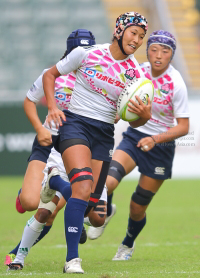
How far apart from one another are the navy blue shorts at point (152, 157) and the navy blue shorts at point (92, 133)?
4.83 ft

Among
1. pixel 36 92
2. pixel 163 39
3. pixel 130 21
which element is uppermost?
pixel 130 21

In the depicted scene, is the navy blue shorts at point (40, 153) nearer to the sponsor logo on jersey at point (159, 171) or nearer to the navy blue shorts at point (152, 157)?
the navy blue shorts at point (152, 157)

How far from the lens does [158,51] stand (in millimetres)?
6344

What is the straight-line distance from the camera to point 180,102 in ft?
20.2

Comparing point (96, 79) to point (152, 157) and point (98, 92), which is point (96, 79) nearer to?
point (98, 92)

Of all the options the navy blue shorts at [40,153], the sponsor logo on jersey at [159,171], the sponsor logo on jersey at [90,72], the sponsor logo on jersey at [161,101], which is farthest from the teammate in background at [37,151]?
the sponsor logo on jersey at [159,171]

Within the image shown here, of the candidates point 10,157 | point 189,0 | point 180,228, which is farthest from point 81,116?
point 189,0

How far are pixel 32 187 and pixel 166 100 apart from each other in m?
1.85

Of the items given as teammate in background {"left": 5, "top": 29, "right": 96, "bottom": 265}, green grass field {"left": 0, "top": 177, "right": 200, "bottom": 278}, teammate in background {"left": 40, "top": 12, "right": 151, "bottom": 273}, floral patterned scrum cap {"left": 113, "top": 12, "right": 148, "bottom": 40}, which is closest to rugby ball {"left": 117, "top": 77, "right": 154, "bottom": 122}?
teammate in background {"left": 40, "top": 12, "right": 151, "bottom": 273}

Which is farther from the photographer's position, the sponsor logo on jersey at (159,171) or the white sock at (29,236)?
the sponsor logo on jersey at (159,171)

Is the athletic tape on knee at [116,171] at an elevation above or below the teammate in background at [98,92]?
below

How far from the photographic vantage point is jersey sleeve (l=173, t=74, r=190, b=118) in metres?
6.07

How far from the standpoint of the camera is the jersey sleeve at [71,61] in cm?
489

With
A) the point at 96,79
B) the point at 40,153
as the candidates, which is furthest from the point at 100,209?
the point at 96,79
